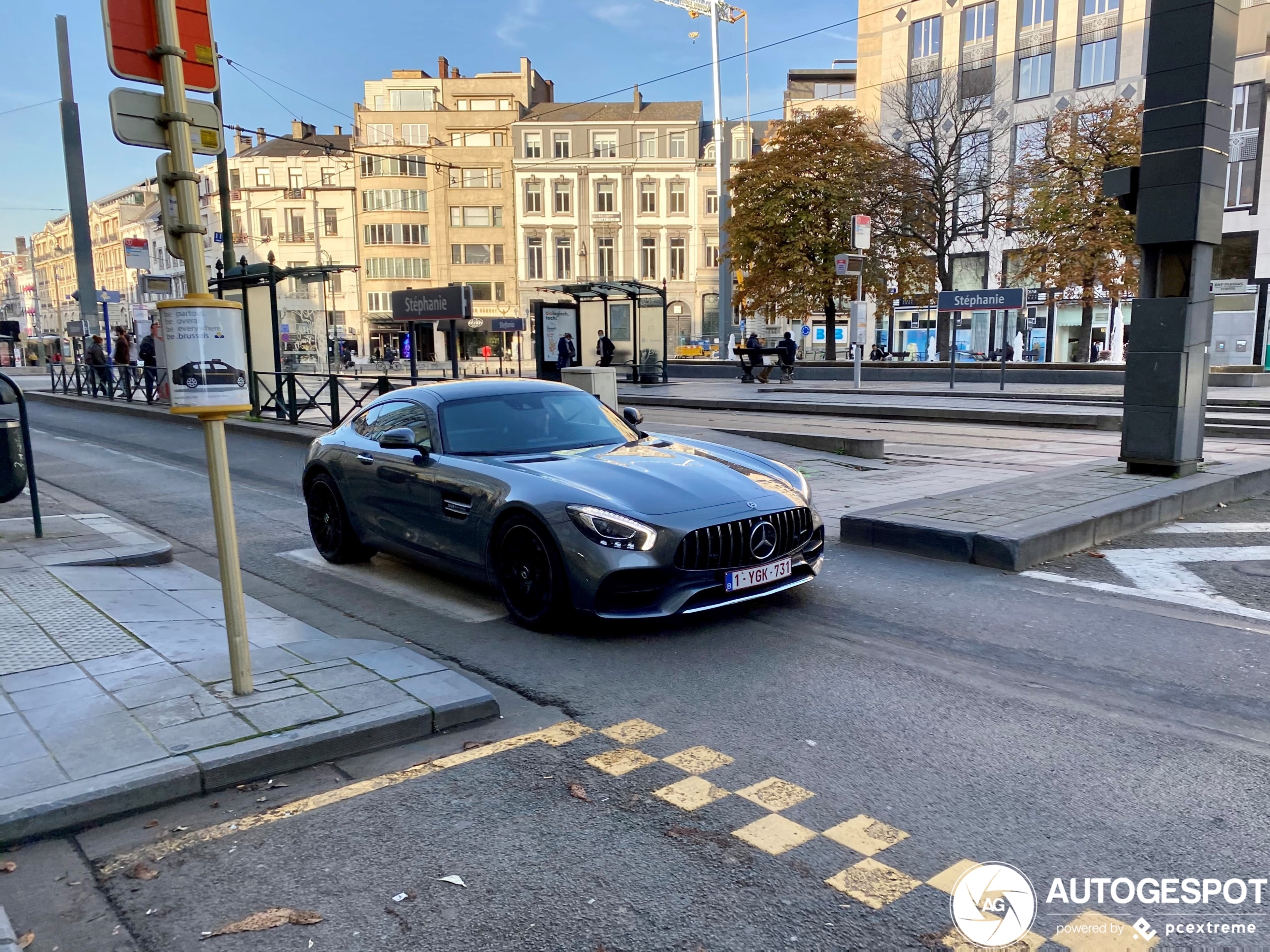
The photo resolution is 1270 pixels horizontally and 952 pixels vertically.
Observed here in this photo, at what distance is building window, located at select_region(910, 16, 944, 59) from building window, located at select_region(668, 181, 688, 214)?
19185 mm

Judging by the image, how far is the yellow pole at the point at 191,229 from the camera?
385 centimetres

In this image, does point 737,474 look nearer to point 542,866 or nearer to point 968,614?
point 968,614

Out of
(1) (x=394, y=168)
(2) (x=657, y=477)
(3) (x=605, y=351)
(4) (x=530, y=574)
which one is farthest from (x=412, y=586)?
(1) (x=394, y=168)

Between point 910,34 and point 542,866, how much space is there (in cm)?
5471

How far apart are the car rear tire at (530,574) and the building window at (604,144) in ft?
210

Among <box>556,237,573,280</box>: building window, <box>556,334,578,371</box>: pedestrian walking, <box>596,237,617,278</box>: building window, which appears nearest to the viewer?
<box>556,334,578,371</box>: pedestrian walking

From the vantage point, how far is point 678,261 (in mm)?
66375

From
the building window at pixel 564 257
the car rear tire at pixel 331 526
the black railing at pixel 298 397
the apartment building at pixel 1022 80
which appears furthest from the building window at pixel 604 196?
the car rear tire at pixel 331 526

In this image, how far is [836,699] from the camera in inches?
173

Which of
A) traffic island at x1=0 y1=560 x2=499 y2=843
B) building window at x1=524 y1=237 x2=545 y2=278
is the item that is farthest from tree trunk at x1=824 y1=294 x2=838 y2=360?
building window at x1=524 y1=237 x2=545 y2=278

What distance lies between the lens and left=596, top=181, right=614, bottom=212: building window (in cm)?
6600

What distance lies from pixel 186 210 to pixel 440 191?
6794 centimetres

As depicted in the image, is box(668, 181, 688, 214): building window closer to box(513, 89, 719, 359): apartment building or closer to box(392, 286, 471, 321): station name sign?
box(513, 89, 719, 359): apartment building
